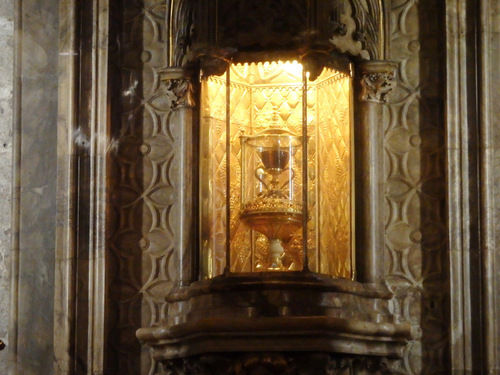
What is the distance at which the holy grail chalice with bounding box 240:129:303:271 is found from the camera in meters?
8.91

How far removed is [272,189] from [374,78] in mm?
830

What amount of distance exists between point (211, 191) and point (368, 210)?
87cm

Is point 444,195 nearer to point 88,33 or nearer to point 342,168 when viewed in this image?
point 342,168

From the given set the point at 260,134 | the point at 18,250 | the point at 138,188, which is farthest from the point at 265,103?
the point at 18,250

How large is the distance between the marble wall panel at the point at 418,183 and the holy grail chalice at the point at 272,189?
53 cm

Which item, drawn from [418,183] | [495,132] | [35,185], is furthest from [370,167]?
[35,185]

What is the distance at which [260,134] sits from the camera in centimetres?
912

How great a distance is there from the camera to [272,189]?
29.7ft

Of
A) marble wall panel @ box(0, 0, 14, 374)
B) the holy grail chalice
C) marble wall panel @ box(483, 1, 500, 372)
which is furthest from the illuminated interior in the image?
marble wall panel @ box(0, 0, 14, 374)

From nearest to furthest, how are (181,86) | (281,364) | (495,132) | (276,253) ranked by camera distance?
(281,364)
(495,132)
(276,253)
(181,86)

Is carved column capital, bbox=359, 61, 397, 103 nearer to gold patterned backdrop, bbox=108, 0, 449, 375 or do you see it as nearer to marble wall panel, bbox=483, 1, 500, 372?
gold patterned backdrop, bbox=108, 0, 449, 375

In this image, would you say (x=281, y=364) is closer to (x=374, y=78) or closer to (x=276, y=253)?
(x=276, y=253)

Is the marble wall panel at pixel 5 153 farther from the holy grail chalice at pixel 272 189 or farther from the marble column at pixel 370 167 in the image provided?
the marble column at pixel 370 167

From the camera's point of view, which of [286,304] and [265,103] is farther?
[265,103]
